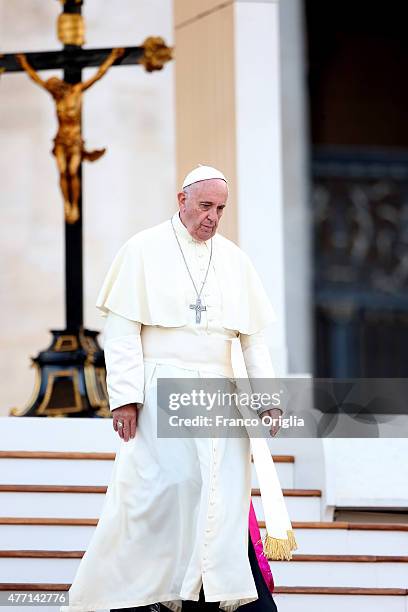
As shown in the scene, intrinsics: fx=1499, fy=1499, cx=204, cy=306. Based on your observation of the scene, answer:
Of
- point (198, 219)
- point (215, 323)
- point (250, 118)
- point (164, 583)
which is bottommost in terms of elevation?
point (164, 583)

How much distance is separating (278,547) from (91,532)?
1608 mm

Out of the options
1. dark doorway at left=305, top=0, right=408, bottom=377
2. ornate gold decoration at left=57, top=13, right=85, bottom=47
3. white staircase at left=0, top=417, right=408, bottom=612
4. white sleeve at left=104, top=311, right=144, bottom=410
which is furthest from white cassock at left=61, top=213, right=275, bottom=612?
dark doorway at left=305, top=0, right=408, bottom=377

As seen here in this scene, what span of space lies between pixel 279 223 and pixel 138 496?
16.1ft

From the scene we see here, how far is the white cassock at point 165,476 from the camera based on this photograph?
553cm

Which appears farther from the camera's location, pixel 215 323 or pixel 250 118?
pixel 250 118

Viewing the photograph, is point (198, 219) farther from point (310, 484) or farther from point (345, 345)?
point (345, 345)

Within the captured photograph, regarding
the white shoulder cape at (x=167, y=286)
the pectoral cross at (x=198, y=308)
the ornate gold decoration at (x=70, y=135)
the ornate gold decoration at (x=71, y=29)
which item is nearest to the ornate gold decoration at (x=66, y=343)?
the ornate gold decoration at (x=70, y=135)

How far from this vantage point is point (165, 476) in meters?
5.57

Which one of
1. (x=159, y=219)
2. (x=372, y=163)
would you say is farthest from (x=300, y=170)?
(x=159, y=219)

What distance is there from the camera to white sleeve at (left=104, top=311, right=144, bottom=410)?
5617mm

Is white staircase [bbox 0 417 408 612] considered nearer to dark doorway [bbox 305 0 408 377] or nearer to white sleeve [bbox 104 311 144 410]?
white sleeve [bbox 104 311 144 410]

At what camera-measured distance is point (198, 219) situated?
5.79 metres

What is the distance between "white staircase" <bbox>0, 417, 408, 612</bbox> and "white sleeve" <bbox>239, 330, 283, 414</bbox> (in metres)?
1.18

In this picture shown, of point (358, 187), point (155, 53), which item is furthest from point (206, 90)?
point (358, 187)
